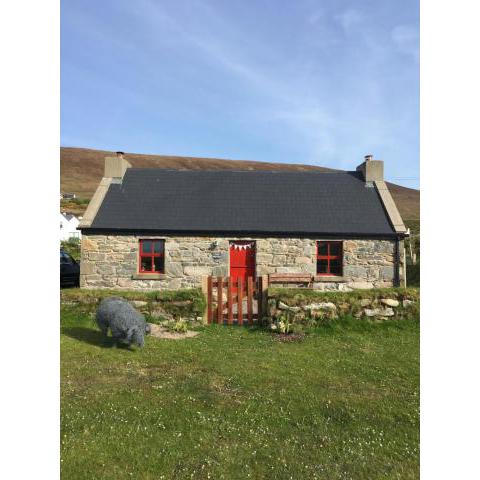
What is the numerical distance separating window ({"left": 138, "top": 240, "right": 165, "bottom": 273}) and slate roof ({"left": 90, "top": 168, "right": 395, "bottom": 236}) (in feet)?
2.27

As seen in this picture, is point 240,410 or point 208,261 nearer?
point 240,410

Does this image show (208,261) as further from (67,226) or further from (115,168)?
(67,226)

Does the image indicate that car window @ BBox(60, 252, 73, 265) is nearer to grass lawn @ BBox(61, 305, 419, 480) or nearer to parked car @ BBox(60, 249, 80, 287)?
parked car @ BBox(60, 249, 80, 287)

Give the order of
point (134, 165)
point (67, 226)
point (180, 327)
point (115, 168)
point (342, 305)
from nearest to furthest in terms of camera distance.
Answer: point (180, 327)
point (342, 305)
point (115, 168)
point (67, 226)
point (134, 165)

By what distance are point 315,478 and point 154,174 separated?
15804mm

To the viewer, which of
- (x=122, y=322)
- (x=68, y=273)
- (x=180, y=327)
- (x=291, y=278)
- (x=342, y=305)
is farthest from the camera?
(x=68, y=273)

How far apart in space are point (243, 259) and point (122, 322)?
7530 millimetres

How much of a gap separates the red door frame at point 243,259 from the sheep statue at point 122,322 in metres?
6.64

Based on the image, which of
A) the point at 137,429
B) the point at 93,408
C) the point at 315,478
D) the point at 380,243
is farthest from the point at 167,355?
the point at 380,243

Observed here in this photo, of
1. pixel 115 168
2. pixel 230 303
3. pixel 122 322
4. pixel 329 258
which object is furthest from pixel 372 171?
pixel 122 322

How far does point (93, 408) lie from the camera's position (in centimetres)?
493

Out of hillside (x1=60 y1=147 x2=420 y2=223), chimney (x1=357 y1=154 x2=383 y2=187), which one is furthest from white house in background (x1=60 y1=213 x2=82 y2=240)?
chimney (x1=357 y1=154 x2=383 y2=187)

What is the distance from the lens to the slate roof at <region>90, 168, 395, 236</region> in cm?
1448

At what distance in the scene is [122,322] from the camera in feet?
25.4
